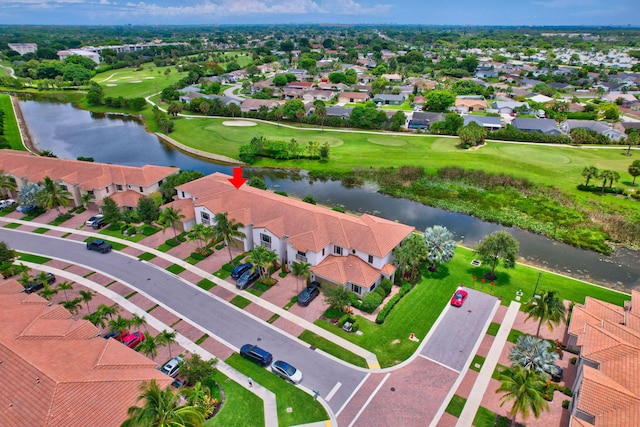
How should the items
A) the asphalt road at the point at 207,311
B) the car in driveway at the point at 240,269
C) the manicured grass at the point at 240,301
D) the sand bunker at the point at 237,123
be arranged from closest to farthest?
1. the asphalt road at the point at 207,311
2. the manicured grass at the point at 240,301
3. the car in driveway at the point at 240,269
4. the sand bunker at the point at 237,123

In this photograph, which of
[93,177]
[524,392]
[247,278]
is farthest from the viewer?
[93,177]

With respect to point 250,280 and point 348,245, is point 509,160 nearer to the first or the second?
point 348,245

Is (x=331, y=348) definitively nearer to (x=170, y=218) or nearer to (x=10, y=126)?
(x=170, y=218)

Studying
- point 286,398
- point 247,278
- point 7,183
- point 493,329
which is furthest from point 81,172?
point 493,329

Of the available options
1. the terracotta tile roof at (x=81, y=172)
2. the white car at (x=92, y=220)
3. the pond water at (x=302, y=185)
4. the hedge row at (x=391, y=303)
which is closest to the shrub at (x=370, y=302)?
the hedge row at (x=391, y=303)

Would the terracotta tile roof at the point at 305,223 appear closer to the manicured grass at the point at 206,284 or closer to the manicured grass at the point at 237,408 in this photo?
the manicured grass at the point at 206,284

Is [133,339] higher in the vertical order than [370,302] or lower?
lower

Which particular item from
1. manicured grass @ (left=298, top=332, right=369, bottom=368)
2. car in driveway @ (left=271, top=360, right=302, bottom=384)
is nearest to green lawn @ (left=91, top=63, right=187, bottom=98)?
manicured grass @ (left=298, top=332, right=369, bottom=368)
